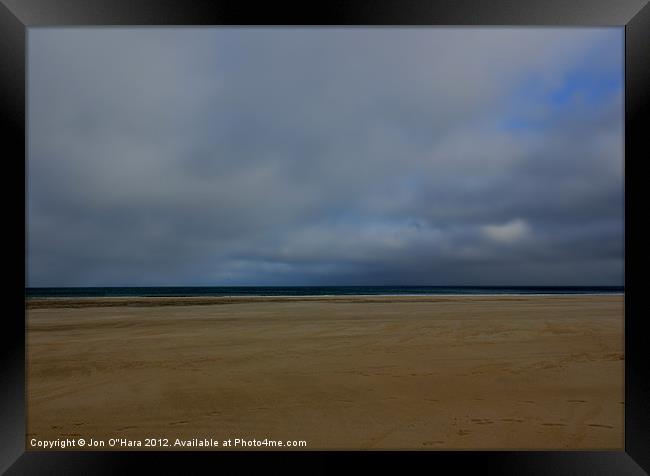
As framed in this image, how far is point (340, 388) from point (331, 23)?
3182 mm

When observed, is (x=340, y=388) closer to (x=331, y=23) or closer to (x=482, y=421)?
(x=482, y=421)

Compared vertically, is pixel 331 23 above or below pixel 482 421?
above

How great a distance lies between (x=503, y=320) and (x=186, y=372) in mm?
7266

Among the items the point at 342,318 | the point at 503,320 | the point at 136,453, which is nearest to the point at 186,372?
the point at 136,453

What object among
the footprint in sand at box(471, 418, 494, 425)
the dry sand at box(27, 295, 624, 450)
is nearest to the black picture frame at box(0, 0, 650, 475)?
the dry sand at box(27, 295, 624, 450)

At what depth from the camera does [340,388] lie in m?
3.80

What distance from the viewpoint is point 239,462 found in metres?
2.31

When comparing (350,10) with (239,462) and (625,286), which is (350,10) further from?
(239,462)

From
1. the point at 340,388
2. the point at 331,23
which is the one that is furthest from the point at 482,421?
the point at 331,23

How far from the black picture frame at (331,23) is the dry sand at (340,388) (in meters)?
0.53

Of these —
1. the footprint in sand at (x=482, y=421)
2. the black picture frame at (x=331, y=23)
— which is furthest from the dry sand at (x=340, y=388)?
the black picture frame at (x=331, y=23)

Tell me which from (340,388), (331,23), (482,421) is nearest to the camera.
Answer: (331,23)

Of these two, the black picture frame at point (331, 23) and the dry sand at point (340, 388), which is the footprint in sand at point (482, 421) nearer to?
the dry sand at point (340, 388)

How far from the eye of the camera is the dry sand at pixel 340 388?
2.94 meters
